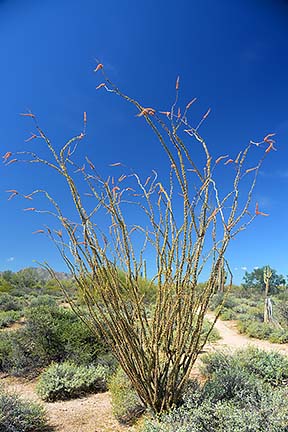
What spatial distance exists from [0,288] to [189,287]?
21568 millimetres

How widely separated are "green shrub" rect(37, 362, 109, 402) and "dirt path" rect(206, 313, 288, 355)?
3731 millimetres

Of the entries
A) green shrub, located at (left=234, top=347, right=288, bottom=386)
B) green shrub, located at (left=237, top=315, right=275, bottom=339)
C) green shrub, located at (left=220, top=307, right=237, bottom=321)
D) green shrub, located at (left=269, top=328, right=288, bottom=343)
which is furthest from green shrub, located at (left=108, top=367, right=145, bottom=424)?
green shrub, located at (left=220, top=307, right=237, bottom=321)

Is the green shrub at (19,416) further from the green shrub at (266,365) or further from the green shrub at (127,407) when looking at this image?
the green shrub at (266,365)

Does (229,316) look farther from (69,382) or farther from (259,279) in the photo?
(259,279)

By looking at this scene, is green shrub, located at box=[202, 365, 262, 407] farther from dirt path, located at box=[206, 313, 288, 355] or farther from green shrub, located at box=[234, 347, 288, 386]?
dirt path, located at box=[206, 313, 288, 355]

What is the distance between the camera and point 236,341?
1038cm

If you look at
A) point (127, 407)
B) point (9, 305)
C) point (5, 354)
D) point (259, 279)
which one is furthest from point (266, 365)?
point (259, 279)

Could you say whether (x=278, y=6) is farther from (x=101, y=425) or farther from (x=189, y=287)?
(x=101, y=425)

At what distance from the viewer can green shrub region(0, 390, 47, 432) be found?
3.85 meters

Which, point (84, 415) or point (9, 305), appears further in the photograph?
point (9, 305)

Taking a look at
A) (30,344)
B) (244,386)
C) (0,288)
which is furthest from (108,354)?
(0,288)

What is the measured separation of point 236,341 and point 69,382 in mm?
6427

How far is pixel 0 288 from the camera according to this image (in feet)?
72.8

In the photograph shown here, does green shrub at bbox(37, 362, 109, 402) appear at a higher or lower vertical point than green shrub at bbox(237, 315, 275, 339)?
lower
